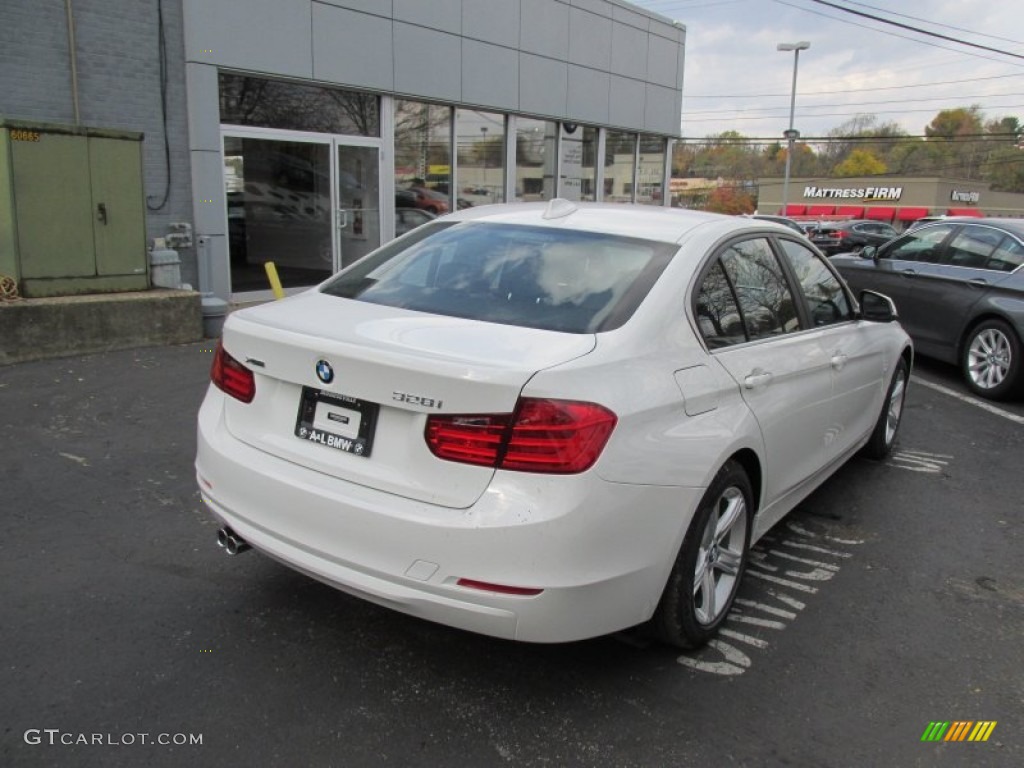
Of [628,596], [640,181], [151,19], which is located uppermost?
[151,19]

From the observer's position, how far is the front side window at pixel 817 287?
4.29m

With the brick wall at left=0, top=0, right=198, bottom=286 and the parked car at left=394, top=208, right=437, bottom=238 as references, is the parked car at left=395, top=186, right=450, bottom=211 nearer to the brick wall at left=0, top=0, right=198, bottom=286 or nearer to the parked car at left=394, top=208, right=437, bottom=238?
the parked car at left=394, top=208, right=437, bottom=238

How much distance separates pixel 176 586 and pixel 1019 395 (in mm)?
7517

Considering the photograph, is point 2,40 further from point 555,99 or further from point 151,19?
point 555,99

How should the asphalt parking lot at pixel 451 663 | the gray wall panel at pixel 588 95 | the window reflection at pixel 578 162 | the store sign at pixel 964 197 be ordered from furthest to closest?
the store sign at pixel 964 197 → the window reflection at pixel 578 162 → the gray wall panel at pixel 588 95 → the asphalt parking lot at pixel 451 663

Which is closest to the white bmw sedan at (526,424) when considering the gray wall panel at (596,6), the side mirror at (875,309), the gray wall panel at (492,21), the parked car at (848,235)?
the side mirror at (875,309)

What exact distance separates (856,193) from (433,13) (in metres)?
75.2

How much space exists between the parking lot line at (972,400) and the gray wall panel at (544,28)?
973 cm

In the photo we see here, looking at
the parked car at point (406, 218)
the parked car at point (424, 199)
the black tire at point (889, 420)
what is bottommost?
the black tire at point (889, 420)

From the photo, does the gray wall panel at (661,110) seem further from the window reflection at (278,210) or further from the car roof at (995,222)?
the car roof at (995,222)

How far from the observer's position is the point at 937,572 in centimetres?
407

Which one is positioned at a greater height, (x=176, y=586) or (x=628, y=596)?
(x=628, y=596)

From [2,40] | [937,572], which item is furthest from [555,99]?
[937,572]

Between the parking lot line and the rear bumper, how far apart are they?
5778 millimetres
